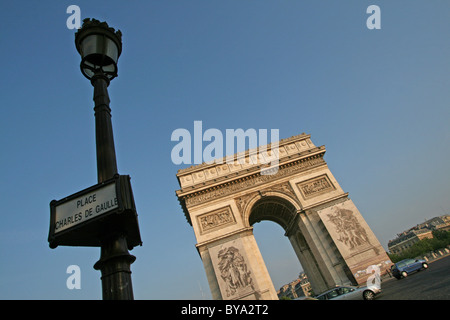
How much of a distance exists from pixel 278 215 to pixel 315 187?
16.7 feet

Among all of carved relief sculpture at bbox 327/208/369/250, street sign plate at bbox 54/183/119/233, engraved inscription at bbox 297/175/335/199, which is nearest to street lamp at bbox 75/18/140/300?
street sign plate at bbox 54/183/119/233

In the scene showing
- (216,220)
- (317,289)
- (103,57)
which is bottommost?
(317,289)

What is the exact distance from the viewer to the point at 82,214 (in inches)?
79.1

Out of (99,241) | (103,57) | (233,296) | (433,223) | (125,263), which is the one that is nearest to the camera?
(125,263)

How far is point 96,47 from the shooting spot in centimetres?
298

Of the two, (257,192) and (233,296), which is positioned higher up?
(257,192)

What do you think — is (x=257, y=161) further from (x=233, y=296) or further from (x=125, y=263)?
(x=125, y=263)

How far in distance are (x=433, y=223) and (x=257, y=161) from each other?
3792 inches

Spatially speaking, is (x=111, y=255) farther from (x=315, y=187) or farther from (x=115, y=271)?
(x=315, y=187)

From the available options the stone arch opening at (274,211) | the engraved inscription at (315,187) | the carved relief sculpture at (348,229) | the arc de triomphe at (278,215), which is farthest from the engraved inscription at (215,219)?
the carved relief sculpture at (348,229)

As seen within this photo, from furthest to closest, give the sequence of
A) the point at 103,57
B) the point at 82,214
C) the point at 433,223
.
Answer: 1. the point at 433,223
2. the point at 103,57
3. the point at 82,214

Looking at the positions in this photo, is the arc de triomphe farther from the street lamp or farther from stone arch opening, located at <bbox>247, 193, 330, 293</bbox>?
the street lamp

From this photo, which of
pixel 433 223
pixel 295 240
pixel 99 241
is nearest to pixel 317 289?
pixel 295 240
